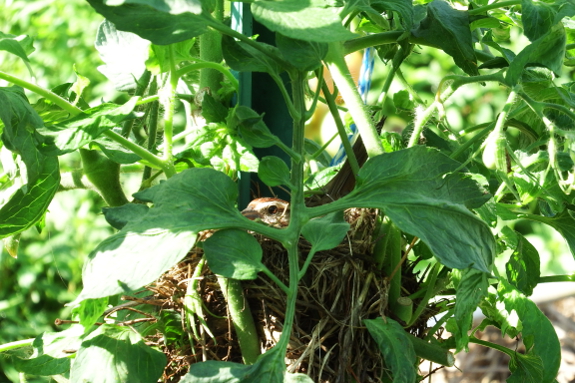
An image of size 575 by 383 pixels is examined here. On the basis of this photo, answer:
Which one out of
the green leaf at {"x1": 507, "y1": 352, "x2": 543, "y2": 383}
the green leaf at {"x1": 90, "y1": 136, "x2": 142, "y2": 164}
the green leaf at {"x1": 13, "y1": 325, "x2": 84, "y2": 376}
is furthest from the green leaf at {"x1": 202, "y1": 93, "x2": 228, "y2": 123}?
the green leaf at {"x1": 507, "y1": 352, "x2": 543, "y2": 383}

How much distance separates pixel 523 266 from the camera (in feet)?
1.92

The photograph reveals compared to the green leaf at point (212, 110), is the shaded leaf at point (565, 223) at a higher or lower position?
→ lower

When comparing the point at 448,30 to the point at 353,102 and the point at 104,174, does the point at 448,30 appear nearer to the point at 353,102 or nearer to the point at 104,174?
the point at 353,102

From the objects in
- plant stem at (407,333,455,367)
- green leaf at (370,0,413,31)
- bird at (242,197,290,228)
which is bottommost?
plant stem at (407,333,455,367)

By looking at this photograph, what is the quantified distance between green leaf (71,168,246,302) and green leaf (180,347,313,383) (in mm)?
76

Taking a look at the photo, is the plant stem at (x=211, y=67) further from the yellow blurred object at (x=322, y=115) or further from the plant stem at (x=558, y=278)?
the plant stem at (x=558, y=278)

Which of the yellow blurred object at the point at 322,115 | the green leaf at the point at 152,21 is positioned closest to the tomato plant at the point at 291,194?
the green leaf at the point at 152,21

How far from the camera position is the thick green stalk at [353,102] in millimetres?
497

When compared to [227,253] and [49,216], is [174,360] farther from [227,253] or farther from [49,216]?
[49,216]

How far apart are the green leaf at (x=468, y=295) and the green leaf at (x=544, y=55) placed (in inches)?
5.6

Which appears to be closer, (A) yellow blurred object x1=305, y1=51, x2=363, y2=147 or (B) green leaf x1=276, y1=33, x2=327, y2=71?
(B) green leaf x1=276, y1=33, x2=327, y2=71

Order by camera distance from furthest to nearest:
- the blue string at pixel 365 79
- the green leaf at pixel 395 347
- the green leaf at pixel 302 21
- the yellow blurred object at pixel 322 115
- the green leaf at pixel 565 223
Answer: the yellow blurred object at pixel 322 115 < the blue string at pixel 365 79 < the green leaf at pixel 565 223 < the green leaf at pixel 395 347 < the green leaf at pixel 302 21

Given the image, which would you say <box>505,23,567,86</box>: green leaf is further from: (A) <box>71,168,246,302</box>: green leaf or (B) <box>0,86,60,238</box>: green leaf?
(B) <box>0,86,60,238</box>: green leaf

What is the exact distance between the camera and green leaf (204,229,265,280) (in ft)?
1.39
